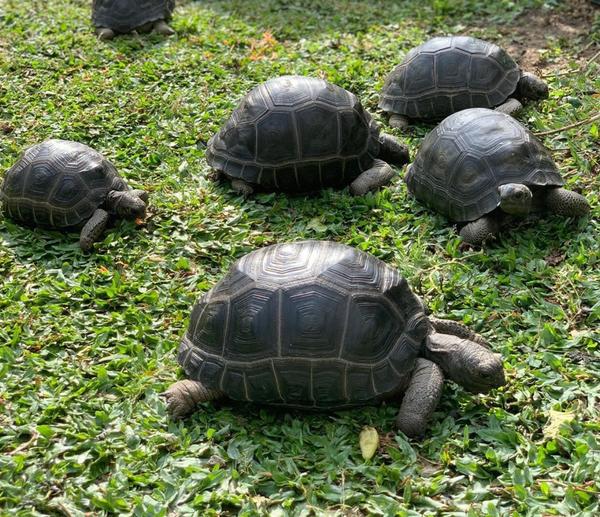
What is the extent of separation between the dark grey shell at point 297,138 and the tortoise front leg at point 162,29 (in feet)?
12.1

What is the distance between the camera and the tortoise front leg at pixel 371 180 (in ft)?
18.3

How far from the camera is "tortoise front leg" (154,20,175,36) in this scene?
8.79 m

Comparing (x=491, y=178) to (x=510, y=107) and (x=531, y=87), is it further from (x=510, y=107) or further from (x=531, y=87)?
(x=531, y=87)

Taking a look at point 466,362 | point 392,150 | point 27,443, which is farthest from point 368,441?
point 392,150

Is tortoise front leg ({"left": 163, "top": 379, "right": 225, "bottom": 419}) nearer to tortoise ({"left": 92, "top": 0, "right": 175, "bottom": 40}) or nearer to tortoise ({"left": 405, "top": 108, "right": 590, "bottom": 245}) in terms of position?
tortoise ({"left": 405, "top": 108, "right": 590, "bottom": 245})

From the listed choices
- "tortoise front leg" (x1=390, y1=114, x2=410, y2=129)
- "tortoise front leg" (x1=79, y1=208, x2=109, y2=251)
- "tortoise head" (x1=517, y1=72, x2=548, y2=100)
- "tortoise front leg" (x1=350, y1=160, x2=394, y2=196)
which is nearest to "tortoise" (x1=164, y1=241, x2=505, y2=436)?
"tortoise front leg" (x1=79, y1=208, x2=109, y2=251)

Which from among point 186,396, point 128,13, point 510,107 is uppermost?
point 128,13

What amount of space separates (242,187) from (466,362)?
2.70 metres

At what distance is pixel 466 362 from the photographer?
3.56 m

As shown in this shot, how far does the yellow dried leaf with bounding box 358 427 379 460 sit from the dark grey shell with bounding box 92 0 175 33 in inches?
270

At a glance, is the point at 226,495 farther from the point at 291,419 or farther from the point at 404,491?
the point at 404,491

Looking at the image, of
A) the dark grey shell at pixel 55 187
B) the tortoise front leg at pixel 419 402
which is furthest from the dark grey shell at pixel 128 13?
the tortoise front leg at pixel 419 402

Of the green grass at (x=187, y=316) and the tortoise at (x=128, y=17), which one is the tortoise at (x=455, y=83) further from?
the tortoise at (x=128, y=17)

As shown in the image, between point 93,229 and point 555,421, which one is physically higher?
point 93,229
